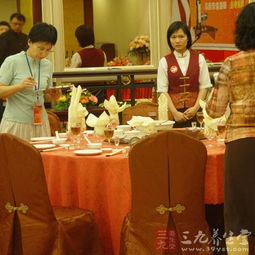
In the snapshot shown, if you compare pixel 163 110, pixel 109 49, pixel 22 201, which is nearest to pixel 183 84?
pixel 163 110

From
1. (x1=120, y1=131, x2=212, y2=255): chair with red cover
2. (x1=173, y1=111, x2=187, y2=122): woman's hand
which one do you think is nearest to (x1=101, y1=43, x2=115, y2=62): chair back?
(x1=173, y1=111, x2=187, y2=122): woman's hand

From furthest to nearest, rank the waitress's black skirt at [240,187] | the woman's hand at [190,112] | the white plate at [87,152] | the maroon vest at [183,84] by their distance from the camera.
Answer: the maroon vest at [183,84] < the woman's hand at [190,112] < the white plate at [87,152] < the waitress's black skirt at [240,187]

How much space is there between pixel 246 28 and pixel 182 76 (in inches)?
86.3

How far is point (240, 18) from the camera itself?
3.11 metres

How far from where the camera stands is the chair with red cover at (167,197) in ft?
10.9

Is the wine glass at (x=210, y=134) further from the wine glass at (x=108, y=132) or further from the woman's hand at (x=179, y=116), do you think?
the woman's hand at (x=179, y=116)

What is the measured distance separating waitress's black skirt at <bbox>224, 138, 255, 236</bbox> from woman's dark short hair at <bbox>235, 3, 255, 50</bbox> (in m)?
0.47

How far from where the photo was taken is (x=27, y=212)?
350 centimetres

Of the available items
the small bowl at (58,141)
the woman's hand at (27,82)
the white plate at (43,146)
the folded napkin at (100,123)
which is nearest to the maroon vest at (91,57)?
the woman's hand at (27,82)

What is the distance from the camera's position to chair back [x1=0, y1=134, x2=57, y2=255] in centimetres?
343

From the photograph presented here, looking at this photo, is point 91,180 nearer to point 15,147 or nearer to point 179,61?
point 15,147

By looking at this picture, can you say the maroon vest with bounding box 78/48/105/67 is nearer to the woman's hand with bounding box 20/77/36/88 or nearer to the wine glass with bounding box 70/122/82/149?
the woman's hand with bounding box 20/77/36/88

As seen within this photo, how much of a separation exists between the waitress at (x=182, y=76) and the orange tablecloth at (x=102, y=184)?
55.8 inches

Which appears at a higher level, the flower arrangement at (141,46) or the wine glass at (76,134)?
the flower arrangement at (141,46)
